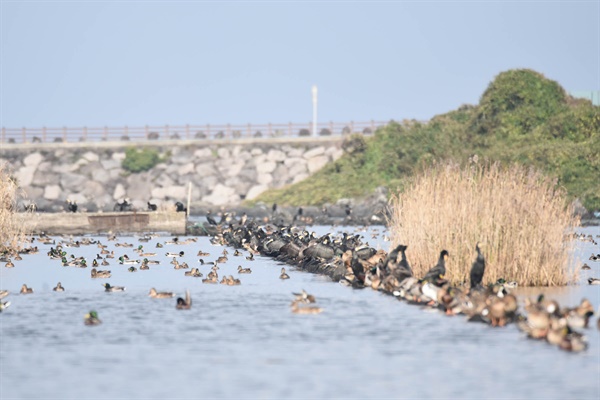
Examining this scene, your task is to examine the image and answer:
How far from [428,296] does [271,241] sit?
23493 mm

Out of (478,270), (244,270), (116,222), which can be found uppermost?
(478,270)

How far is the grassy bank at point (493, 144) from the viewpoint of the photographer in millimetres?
81500

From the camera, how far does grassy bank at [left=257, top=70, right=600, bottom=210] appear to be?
81.5 meters

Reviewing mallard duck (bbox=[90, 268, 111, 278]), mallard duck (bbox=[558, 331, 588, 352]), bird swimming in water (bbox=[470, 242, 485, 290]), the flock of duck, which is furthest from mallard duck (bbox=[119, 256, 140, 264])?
mallard duck (bbox=[558, 331, 588, 352])

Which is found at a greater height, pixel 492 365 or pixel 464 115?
pixel 464 115

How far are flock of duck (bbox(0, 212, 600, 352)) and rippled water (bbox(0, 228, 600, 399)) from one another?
1.17ft

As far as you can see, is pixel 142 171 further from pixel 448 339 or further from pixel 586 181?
pixel 448 339

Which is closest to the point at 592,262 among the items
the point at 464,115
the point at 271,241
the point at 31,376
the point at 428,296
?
the point at 271,241

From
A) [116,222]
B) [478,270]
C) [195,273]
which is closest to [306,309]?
[478,270]

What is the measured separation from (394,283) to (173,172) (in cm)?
8957

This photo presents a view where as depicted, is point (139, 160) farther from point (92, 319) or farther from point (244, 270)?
point (92, 319)

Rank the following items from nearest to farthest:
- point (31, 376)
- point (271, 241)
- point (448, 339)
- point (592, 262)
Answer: point (31, 376) < point (448, 339) < point (592, 262) < point (271, 241)

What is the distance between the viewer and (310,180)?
111188mm

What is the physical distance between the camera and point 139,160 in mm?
120750
